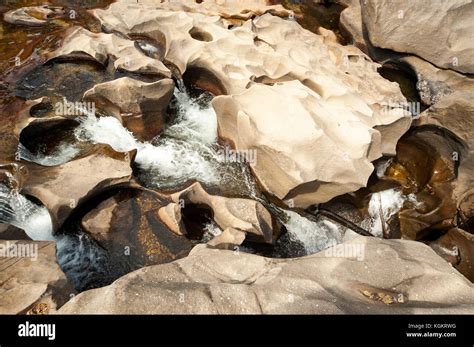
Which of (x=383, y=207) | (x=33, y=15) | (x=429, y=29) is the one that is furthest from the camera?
(x=33, y=15)

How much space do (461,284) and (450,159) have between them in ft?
14.8

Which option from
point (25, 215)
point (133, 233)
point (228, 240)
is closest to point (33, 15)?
point (25, 215)

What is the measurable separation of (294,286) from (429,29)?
894 centimetres

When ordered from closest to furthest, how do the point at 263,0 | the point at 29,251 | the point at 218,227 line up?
the point at 29,251
the point at 218,227
the point at 263,0

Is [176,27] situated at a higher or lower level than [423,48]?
lower

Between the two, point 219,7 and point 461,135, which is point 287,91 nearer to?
point 461,135

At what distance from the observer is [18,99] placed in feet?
28.0

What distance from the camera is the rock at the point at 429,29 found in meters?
10.1

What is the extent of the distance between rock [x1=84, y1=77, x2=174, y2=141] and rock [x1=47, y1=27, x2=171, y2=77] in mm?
1216

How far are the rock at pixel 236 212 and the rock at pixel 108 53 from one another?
384 cm

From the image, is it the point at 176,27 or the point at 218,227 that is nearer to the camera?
the point at 218,227

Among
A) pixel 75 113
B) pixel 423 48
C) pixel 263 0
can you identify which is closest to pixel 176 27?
pixel 75 113

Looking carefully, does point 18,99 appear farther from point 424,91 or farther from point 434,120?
point 424,91

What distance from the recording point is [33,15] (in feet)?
36.3
